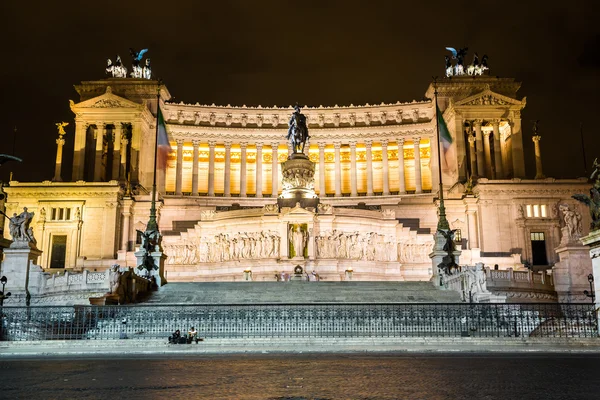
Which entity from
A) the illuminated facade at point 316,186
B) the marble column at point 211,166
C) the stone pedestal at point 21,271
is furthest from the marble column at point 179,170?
the stone pedestal at point 21,271

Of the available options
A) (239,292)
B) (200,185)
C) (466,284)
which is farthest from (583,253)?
(200,185)

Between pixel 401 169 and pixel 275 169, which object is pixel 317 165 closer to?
pixel 275 169

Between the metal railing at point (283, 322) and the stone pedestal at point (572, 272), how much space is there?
1503cm

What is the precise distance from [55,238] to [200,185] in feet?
89.5

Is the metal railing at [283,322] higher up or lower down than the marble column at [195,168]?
lower down

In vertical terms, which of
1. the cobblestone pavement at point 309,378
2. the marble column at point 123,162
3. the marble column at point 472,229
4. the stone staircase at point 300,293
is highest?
the marble column at point 123,162

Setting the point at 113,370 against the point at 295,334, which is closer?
the point at 113,370

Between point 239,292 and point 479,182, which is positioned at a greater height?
point 479,182

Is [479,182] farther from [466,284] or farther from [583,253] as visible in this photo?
[466,284]

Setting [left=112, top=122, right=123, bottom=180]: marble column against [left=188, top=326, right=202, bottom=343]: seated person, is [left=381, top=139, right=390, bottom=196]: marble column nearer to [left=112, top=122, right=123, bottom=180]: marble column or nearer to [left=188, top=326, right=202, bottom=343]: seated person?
[left=112, top=122, right=123, bottom=180]: marble column

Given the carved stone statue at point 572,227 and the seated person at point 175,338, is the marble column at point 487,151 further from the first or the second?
the seated person at point 175,338

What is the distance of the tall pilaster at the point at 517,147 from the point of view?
7569 centimetres

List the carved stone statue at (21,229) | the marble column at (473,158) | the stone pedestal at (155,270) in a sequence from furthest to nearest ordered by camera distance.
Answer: the marble column at (473,158), the stone pedestal at (155,270), the carved stone statue at (21,229)

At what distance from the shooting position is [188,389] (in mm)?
10398
